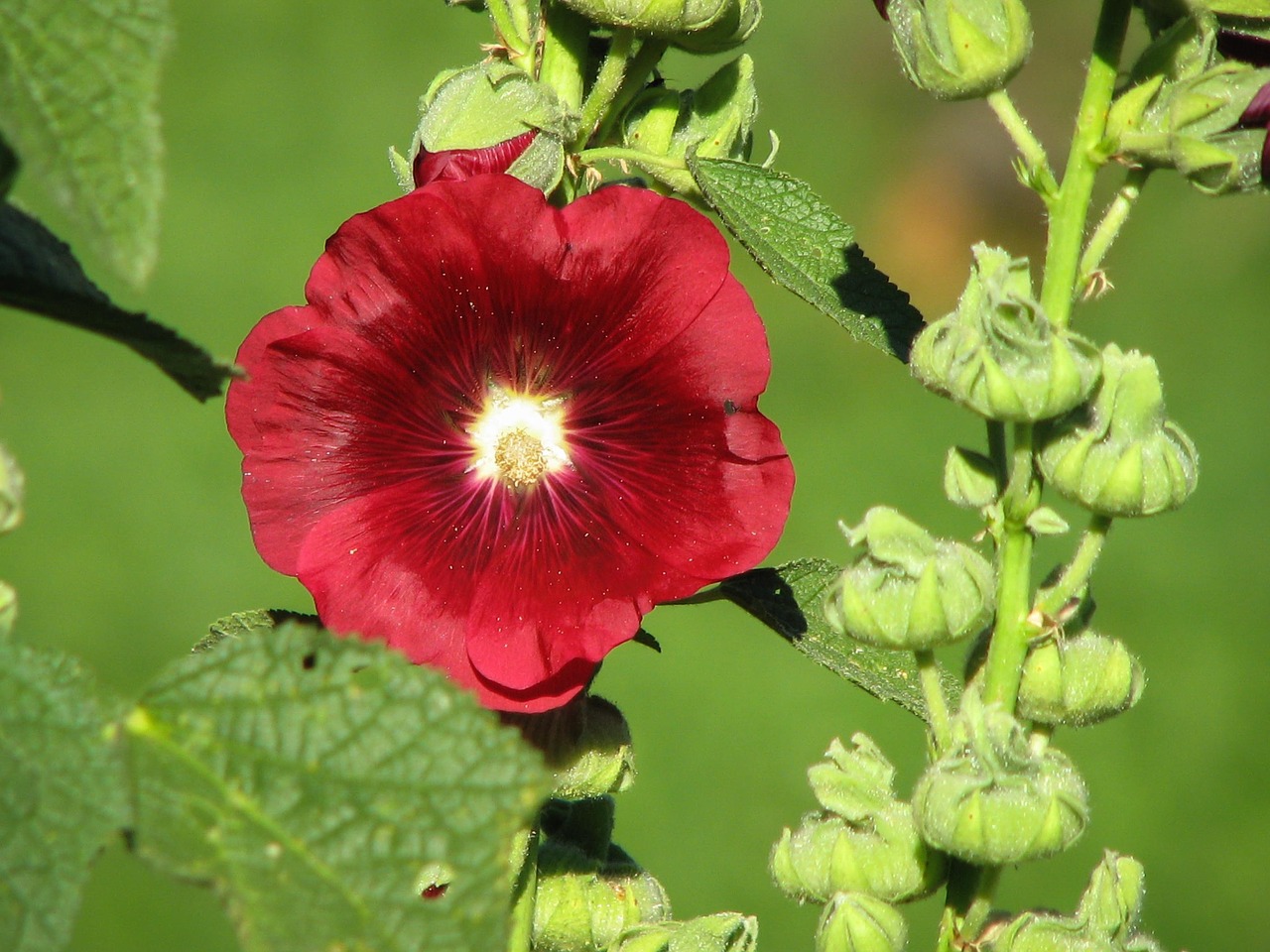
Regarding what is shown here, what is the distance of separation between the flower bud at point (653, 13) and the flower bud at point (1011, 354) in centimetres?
20

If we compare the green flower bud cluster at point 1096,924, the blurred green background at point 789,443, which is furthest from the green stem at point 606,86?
the blurred green background at point 789,443

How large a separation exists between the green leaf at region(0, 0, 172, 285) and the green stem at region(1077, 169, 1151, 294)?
0.45m

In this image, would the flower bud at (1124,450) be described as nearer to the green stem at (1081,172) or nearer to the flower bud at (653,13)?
the green stem at (1081,172)

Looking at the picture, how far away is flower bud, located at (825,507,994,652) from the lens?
712 mm

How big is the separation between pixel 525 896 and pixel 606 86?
1.47 ft

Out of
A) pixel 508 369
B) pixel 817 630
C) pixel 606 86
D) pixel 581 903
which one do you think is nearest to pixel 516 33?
pixel 606 86

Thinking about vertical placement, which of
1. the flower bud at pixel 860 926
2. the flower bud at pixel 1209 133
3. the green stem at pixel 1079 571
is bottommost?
the flower bud at pixel 860 926

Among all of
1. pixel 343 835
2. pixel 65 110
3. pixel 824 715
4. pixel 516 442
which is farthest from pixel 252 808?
pixel 824 715

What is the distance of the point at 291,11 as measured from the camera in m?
4.34

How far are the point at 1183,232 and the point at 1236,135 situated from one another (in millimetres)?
3839

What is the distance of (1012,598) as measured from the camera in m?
0.75

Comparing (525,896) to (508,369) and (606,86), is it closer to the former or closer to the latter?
(508,369)

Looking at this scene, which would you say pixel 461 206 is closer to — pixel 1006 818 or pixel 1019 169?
pixel 1019 169

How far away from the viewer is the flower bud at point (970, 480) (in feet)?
2.46
